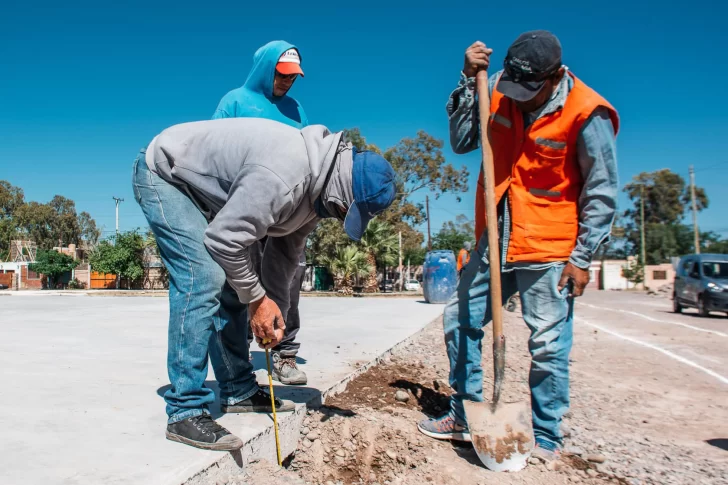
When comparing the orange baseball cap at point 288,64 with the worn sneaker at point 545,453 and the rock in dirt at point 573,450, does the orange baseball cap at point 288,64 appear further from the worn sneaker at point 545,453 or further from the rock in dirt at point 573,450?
the rock in dirt at point 573,450

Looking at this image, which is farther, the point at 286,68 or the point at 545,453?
the point at 286,68

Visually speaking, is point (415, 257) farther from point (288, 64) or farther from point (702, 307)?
point (288, 64)

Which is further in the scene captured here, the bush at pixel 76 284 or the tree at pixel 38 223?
the tree at pixel 38 223

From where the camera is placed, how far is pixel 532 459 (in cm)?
251

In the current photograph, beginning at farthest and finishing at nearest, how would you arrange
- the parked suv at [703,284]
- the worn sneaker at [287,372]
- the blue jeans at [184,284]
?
the parked suv at [703,284]
the worn sneaker at [287,372]
the blue jeans at [184,284]

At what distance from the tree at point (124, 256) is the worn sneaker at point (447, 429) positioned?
107ft

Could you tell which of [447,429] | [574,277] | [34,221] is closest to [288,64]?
[574,277]

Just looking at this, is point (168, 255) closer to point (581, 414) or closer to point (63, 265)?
point (581, 414)

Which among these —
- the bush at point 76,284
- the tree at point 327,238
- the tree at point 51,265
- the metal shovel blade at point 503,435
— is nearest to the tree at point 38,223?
the tree at point 51,265

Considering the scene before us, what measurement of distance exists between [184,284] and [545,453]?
68.3 inches

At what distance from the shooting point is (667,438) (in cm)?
317

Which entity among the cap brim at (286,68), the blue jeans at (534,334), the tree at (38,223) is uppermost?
the tree at (38,223)

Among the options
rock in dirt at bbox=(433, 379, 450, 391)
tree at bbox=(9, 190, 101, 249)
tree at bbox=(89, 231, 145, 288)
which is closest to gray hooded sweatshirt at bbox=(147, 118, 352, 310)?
rock in dirt at bbox=(433, 379, 450, 391)

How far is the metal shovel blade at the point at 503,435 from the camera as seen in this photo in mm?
2377
